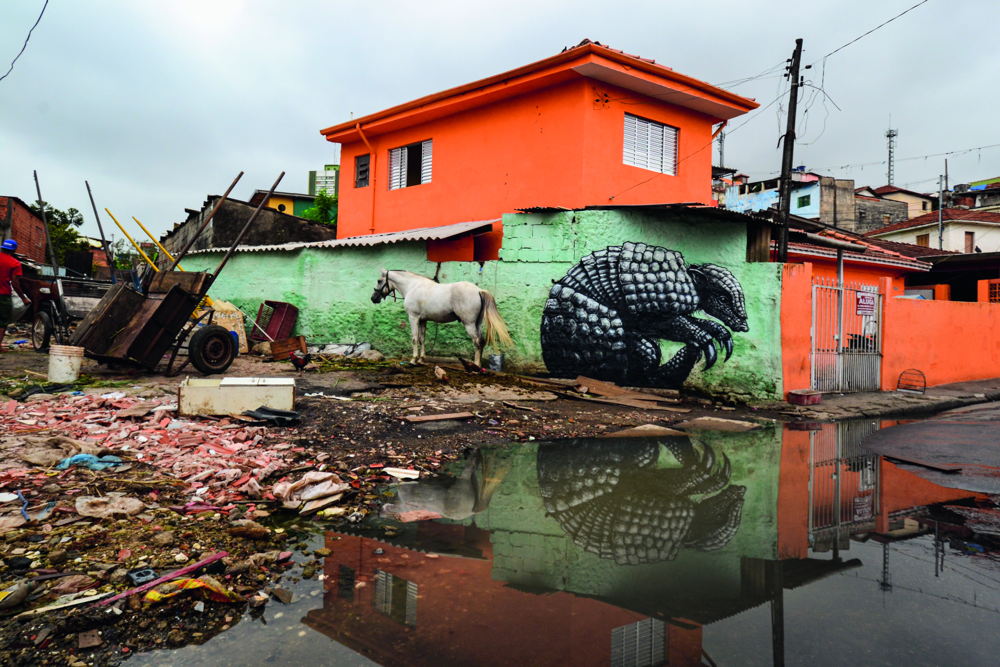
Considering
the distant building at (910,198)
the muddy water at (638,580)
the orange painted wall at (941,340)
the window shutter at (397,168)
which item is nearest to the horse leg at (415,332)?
the window shutter at (397,168)

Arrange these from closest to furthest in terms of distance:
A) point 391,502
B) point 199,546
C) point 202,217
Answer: point 199,546, point 391,502, point 202,217

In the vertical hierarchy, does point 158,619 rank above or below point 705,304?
below

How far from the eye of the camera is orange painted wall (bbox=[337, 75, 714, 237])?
1216 cm

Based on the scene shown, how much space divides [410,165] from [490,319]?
23.3 feet

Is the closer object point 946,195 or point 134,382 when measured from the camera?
point 134,382

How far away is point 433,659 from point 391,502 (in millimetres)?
1943

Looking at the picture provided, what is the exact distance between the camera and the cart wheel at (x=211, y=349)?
8.59 meters

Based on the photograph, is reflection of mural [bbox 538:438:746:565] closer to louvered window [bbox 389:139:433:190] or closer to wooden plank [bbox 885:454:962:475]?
wooden plank [bbox 885:454:962:475]

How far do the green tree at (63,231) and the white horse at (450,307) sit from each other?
83.1ft

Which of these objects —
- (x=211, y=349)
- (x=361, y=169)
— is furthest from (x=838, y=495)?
(x=361, y=169)

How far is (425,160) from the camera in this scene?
15250 millimetres

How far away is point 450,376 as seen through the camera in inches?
380

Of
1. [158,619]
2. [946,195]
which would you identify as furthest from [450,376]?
[946,195]

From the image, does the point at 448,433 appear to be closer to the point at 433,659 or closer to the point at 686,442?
the point at 686,442
